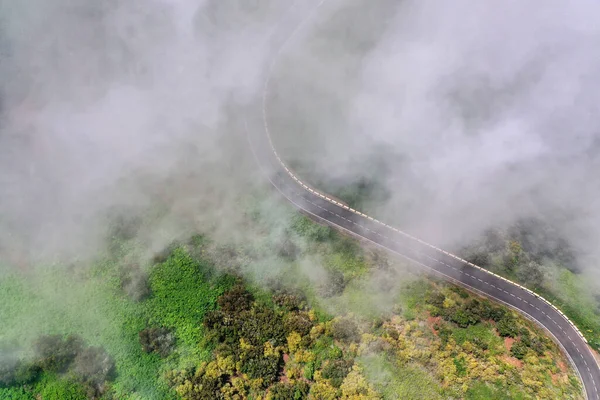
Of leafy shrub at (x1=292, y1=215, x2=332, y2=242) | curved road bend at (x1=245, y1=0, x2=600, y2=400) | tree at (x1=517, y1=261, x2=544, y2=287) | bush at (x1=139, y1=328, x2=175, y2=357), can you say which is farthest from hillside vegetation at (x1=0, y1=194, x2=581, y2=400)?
tree at (x1=517, y1=261, x2=544, y2=287)

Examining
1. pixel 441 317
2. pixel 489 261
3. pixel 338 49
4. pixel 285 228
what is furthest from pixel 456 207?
pixel 338 49

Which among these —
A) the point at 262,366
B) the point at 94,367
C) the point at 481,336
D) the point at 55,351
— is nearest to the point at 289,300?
the point at 262,366

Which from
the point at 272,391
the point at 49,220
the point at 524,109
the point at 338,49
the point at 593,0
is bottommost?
the point at 272,391

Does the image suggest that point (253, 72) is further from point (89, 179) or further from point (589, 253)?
point (589, 253)

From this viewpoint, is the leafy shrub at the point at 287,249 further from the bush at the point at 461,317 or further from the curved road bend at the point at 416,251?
the bush at the point at 461,317

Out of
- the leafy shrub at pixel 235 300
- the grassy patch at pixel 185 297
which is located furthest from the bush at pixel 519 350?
the grassy patch at pixel 185 297

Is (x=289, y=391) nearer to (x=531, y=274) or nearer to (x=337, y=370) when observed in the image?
(x=337, y=370)
